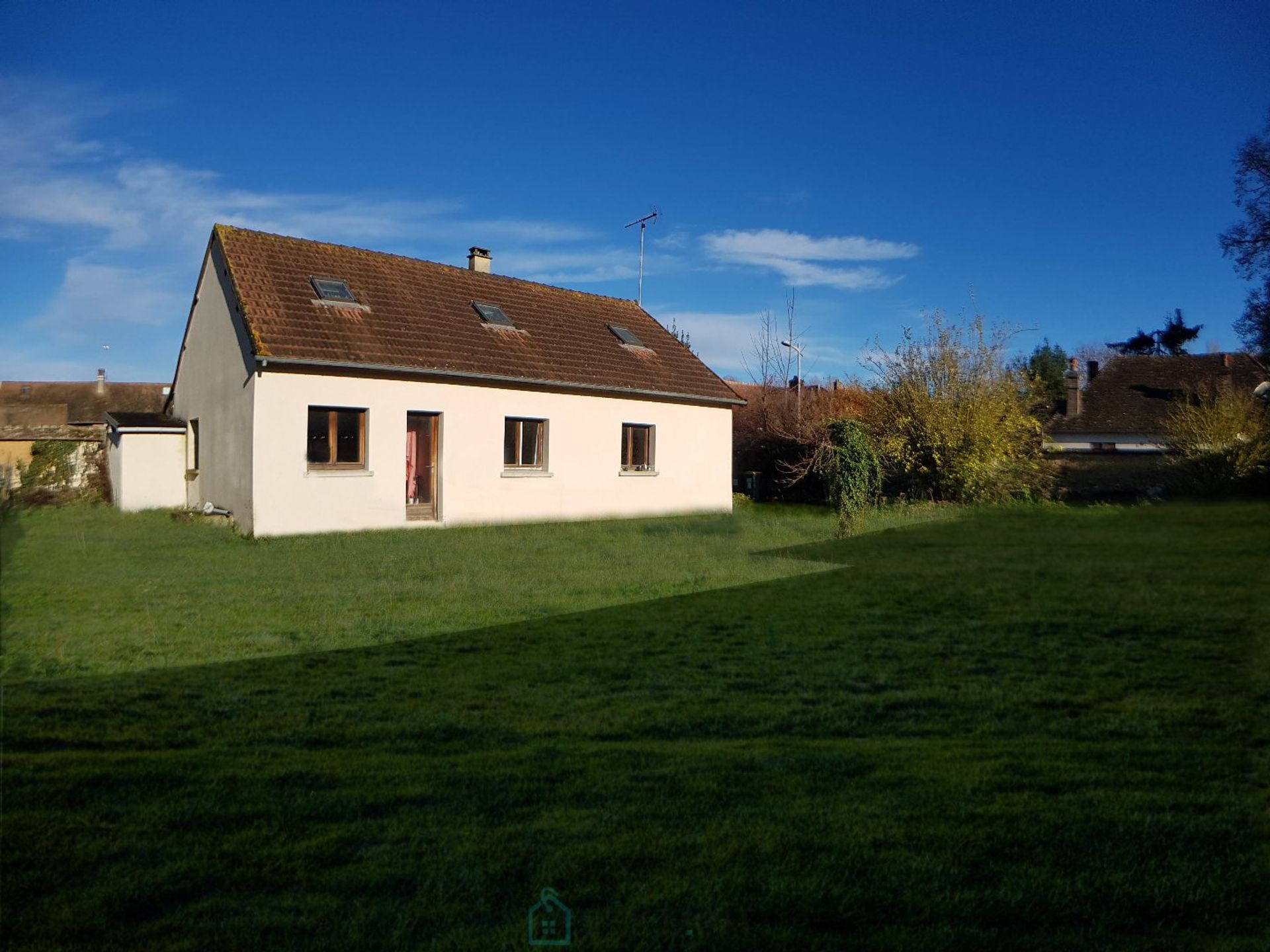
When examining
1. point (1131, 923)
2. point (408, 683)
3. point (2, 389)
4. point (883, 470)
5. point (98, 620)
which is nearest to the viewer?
point (1131, 923)

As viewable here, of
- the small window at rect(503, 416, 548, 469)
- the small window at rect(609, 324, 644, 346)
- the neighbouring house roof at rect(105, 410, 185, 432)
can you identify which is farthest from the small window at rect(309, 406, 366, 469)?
the small window at rect(609, 324, 644, 346)

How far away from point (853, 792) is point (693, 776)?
28.2 inches

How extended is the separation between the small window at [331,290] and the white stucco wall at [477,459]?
7.52 feet

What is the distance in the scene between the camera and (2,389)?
11.7 ft

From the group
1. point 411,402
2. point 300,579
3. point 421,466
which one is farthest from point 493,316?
point 300,579

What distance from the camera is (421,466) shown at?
1772cm

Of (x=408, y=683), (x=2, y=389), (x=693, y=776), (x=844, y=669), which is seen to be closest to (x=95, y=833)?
(x=2, y=389)

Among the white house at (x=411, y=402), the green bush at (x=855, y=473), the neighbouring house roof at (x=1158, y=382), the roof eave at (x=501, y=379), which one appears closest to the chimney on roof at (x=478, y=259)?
the white house at (x=411, y=402)

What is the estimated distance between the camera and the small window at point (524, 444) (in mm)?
18766

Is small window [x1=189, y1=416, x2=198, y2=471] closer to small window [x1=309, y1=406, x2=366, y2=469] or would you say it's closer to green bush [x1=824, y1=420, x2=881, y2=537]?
small window [x1=309, y1=406, x2=366, y2=469]

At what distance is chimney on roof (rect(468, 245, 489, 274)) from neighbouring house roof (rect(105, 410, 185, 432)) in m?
8.17

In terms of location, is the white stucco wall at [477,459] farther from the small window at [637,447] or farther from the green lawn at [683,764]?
the green lawn at [683,764]

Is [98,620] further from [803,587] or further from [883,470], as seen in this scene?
[883,470]

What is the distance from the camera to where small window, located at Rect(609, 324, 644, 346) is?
2306 centimetres
